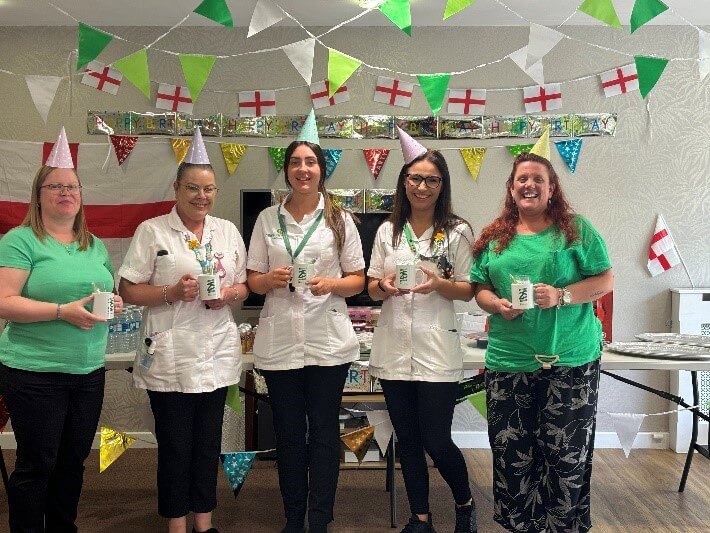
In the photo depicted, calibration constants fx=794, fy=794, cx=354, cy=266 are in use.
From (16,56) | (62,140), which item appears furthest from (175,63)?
(62,140)

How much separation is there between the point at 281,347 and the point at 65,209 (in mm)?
850

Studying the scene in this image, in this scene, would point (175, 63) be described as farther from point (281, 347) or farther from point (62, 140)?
point (281, 347)

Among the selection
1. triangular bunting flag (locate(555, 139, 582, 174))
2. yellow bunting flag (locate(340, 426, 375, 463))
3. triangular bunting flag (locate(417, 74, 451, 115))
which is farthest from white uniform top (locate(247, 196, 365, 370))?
triangular bunting flag (locate(555, 139, 582, 174))

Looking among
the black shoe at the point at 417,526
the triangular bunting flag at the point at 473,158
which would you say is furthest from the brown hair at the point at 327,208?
the triangular bunting flag at the point at 473,158

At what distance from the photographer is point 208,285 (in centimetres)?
254

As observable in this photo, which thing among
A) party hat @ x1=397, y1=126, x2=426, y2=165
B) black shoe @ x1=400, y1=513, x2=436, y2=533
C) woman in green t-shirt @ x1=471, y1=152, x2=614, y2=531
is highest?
party hat @ x1=397, y1=126, x2=426, y2=165

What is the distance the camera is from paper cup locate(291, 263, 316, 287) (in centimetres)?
262

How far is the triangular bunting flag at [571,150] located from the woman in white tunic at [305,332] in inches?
83.6

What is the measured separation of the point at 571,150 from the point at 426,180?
6.62 feet

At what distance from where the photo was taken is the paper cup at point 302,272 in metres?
2.62

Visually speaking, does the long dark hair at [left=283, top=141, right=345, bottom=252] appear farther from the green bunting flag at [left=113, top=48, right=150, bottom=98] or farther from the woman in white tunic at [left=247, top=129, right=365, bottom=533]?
the green bunting flag at [left=113, top=48, right=150, bottom=98]

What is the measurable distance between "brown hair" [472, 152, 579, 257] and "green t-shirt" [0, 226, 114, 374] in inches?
52.4

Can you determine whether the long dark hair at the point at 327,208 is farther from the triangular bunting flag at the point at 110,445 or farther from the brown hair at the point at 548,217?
the triangular bunting flag at the point at 110,445

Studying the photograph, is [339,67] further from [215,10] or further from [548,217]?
[548,217]
